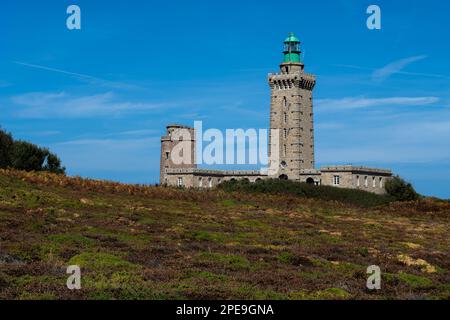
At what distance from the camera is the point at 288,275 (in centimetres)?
2211

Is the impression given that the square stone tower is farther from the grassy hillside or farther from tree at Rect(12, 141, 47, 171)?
the grassy hillside

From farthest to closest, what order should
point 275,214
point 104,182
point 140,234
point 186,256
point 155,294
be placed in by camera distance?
1. point 104,182
2. point 275,214
3. point 140,234
4. point 186,256
5. point 155,294

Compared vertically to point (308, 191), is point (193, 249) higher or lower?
lower

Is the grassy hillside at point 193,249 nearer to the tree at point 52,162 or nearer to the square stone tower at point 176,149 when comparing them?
the tree at point 52,162

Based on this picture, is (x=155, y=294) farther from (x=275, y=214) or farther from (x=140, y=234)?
(x=275, y=214)

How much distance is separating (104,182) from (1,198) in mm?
18329

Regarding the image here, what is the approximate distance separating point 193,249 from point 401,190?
78115 mm

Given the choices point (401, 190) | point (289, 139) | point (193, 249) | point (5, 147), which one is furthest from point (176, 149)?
point (193, 249)

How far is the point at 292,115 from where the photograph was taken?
128 meters

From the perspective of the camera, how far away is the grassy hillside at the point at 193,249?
1916cm

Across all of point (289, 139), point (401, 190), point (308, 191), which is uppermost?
point (289, 139)

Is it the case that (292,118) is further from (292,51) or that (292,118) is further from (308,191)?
Answer: (308,191)
